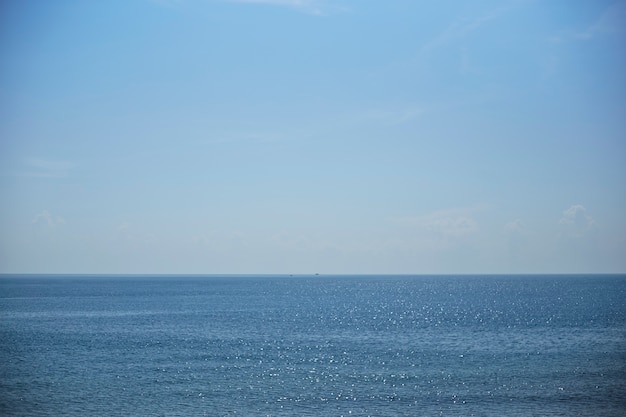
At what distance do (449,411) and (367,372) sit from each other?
48.4 ft

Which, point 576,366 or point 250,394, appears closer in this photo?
point 250,394

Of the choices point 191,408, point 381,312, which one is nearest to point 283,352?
point 191,408

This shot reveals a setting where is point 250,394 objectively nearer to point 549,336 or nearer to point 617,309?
point 549,336

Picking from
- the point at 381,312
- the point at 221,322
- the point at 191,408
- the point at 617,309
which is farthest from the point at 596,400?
the point at 617,309

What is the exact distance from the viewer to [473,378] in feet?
189

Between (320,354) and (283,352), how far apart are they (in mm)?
5123

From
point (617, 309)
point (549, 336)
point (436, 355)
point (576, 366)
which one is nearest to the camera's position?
point (576, 366)

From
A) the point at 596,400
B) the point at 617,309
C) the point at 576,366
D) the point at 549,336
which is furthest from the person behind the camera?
the point at 617,309

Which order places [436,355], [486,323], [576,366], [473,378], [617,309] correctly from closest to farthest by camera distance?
[473,378] → [576,366] → [436,355] → [486,323] → [617,309]

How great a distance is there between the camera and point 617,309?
439ft

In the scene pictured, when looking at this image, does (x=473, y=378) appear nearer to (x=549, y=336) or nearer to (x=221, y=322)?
(x=549, y=336)

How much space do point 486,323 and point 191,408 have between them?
238ft

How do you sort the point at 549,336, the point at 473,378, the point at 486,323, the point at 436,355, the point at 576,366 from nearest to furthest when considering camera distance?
the point at 473,378
the point at 576,366
the point at 436,355
the point at 549,336
the point at 486,323

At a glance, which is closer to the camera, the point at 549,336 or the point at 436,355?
the point at 436,355
